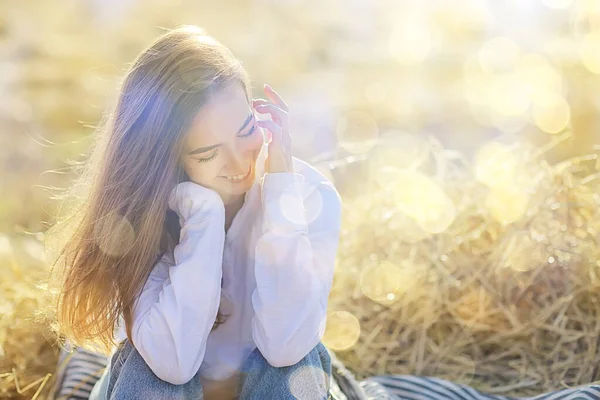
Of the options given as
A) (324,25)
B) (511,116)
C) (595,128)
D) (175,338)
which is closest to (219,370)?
(175,338)

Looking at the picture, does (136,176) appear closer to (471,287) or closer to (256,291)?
(256,291)

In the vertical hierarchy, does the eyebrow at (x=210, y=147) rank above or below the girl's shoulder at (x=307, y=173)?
above

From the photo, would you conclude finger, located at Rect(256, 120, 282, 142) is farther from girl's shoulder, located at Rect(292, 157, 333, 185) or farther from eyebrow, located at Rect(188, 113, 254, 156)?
girl's shoulder, located at Rect(292, 157, 333, 185)

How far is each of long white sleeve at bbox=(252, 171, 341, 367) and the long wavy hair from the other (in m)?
0.21

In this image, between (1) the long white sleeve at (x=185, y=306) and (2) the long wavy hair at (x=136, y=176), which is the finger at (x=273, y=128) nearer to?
(2) the long wavy hair at (x=136, y=176)

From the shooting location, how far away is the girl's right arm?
1519mm

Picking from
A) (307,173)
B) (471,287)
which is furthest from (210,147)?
(471,287)

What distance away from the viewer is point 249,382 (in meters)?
1.62

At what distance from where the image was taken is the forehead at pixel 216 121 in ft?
5.22

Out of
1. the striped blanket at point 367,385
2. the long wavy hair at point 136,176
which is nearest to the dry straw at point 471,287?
the striped blanket at point 367,385

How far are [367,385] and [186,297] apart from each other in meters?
0.81

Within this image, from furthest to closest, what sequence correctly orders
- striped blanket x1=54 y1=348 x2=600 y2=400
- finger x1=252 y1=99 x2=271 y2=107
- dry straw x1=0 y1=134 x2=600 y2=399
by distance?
1. dry straw x1=0 y1=134 x2=600 y2=399
2. striped blanket x1=54 y1=348 x2=600 y2=400
3. finger x1=252 y1=99 x2=271 y2=107

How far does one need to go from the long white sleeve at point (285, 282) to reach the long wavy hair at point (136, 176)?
0.68 feet

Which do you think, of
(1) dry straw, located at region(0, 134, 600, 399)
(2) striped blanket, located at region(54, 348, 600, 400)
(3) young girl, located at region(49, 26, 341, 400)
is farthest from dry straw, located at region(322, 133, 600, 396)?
(3) young girl, located at region(49, 26, 341, 400)
